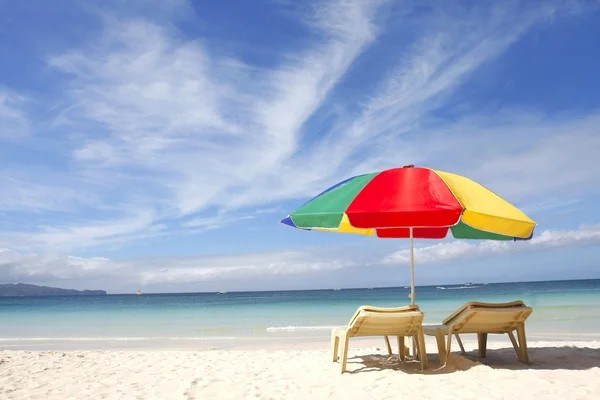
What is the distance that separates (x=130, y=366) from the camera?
6.19m

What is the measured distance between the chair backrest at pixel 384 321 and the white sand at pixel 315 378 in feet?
1.42

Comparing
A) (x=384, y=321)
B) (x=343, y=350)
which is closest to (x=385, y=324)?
(x=384, y=321)

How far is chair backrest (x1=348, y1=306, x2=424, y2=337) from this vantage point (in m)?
4.58

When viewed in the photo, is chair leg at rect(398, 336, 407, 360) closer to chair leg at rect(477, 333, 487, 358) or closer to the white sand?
the white sand

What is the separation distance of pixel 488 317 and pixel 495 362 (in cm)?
101

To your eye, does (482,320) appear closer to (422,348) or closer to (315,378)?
(422,348)

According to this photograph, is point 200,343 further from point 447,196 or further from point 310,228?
point 447,196

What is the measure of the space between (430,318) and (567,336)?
21.5 feet

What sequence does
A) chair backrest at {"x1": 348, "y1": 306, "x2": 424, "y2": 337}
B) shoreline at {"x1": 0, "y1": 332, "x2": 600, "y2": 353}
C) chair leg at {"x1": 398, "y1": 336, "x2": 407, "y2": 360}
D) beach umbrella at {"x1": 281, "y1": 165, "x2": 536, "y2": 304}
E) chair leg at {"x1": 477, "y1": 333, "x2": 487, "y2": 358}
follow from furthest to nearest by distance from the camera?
shoreline at {"x1": 0, "y1": 332, "x2": 600, "y2": 353}
chair leg at {"x1": 477, "y1": 333, "x2": 487, "y2": 358}
chair leg at {"x1": 398, "y1": 336, "x2": 407, "y2": 360}
chair backrest at {"x1": 348, "y1": 306, "x2": 424, "y2": 337}
beach umbrella at {"x1": 281, "y1": 165, "x2": 536, "y2": 304}

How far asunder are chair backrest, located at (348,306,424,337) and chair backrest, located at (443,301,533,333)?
1.36 ft

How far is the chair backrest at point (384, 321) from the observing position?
4.58 metres

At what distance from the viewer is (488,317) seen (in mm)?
4809

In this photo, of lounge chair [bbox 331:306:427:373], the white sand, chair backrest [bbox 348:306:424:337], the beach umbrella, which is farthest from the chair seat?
the beach umbrella

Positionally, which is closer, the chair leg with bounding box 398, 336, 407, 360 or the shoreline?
the chair leg with bounding box 398, 336, 407, 360
